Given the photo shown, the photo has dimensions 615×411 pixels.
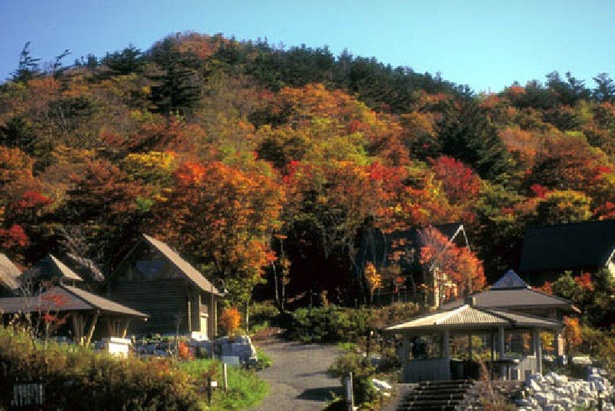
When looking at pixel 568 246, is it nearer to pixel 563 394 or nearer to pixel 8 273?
pixel 563 394

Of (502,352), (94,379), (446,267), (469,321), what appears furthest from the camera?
(446,267)

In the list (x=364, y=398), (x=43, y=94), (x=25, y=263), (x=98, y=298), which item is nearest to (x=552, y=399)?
(x=364, y=398)

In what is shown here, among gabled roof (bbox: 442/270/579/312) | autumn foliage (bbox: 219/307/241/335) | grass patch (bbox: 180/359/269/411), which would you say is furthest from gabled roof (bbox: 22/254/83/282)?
gabled roof (bbox: 442/270/579/312)

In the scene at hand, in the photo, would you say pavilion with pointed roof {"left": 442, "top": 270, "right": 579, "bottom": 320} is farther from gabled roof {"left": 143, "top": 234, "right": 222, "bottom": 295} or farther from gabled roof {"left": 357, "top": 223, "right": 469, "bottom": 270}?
gabled roof {"left": 143, "top": 234, "right": 222, "bottom": 295}

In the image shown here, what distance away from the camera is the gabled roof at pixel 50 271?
43.1 meters

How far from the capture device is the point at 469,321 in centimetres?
3159

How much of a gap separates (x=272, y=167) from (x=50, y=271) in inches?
869

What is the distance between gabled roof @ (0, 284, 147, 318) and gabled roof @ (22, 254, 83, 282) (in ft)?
9.66

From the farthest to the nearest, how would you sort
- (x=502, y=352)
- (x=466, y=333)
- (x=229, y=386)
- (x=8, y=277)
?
1. (x=8, y=277)
2. (x=466, y=333)
3. (x=502, y=352)
4. (x=229, y=386)

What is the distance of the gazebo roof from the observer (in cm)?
3156

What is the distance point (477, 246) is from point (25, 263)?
943 inches

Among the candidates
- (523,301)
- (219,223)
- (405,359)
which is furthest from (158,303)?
(523,301)

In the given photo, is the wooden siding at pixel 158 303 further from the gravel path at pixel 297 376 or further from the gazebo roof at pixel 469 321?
the gazebo roof at pixel 469 321

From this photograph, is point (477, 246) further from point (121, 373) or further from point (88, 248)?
point (121, 373)
